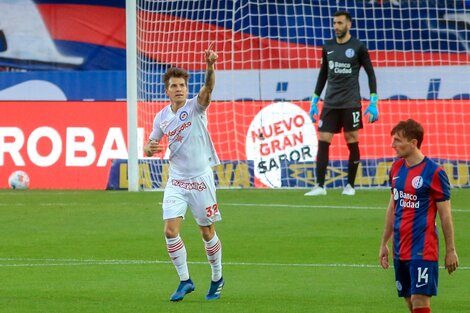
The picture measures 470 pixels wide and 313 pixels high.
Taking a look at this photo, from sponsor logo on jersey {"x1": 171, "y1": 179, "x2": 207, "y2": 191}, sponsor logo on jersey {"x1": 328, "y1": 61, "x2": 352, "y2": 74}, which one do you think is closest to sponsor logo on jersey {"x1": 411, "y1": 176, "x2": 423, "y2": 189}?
sponsor logo on jersey {"x1": 171, "y1": 179, "x2": 207, "y2": 191}

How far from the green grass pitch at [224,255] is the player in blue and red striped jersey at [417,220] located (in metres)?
1.51

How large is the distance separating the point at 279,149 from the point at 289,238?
20.2 feet

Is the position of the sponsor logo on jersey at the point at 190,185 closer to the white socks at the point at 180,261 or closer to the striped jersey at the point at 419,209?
the white socks at the point at 180,261

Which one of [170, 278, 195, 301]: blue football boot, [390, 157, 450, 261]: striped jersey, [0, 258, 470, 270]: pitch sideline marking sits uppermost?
[390, 157, 450, 261]: striped jersey

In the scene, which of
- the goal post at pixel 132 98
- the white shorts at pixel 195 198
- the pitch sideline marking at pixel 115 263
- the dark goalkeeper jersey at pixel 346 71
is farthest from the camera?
the goal post at pixel 132 98

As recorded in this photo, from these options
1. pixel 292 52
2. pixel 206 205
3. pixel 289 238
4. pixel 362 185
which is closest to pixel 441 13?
pixel 292 52

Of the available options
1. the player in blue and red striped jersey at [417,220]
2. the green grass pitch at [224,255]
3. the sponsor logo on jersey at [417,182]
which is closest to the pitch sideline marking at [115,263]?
the green grass pitch at [224,255]

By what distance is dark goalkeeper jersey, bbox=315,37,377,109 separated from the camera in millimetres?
17312

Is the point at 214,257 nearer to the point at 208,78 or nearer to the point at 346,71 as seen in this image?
the point at 208,78

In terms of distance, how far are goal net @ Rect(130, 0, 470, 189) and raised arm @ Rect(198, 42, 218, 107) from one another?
9.55 meters

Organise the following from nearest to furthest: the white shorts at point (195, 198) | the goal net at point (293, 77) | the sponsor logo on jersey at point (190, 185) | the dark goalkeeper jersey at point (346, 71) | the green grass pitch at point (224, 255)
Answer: the green grass pitch at point (224, 255) → the white shorts at point (195, 198) → the sponsor logo on jersey at point (190, 185) → the dark goalkeeper jersey at point (346, 71) → the goal net at point (293, 77)

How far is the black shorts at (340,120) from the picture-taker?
1734cm

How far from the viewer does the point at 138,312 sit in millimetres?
8828

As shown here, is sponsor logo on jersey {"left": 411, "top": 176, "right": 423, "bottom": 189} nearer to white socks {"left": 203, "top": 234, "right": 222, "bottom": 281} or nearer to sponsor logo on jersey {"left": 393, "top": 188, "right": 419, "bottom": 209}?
sponsor logo on jersey {"left": 393, "top": 188, "right": 419, "bottom": 209}
